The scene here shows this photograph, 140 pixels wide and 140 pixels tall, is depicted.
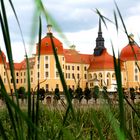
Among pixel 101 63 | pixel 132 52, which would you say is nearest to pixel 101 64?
pixel 101 63

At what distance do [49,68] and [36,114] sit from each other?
244 ft

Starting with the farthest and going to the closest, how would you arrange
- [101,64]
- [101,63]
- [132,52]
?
[101,63] < [101,64] < [132,52]

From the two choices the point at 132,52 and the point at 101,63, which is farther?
the point at 101,63

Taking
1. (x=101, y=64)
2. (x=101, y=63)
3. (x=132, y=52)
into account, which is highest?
(x=101, y=63)

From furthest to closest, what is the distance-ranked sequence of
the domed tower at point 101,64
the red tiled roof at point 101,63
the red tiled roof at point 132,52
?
the red tiled roof at point 101,63 < the domed tower at point 101,64 < the red tiled roof at point 132,52

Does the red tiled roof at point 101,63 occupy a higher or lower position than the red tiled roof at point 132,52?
higher

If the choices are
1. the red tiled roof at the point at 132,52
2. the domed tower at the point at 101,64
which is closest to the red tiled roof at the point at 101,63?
the domed tower at the point at 101,64

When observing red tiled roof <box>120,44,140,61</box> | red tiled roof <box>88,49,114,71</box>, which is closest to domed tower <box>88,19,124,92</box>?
red tiled roof <box>88,49,114,71</box>

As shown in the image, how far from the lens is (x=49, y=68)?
7519cm

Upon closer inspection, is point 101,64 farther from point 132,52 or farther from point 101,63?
point 132,52

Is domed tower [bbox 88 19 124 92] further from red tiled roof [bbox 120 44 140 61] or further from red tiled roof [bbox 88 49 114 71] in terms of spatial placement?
red tiled roof [bbox 120 44 140 61]

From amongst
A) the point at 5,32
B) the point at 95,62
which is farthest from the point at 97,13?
the point at 95,62

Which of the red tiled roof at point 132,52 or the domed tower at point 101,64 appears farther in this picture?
the domed tower at point 101,64

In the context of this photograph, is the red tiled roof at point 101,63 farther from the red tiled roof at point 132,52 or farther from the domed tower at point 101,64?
the red tiled roof at point 132,52
